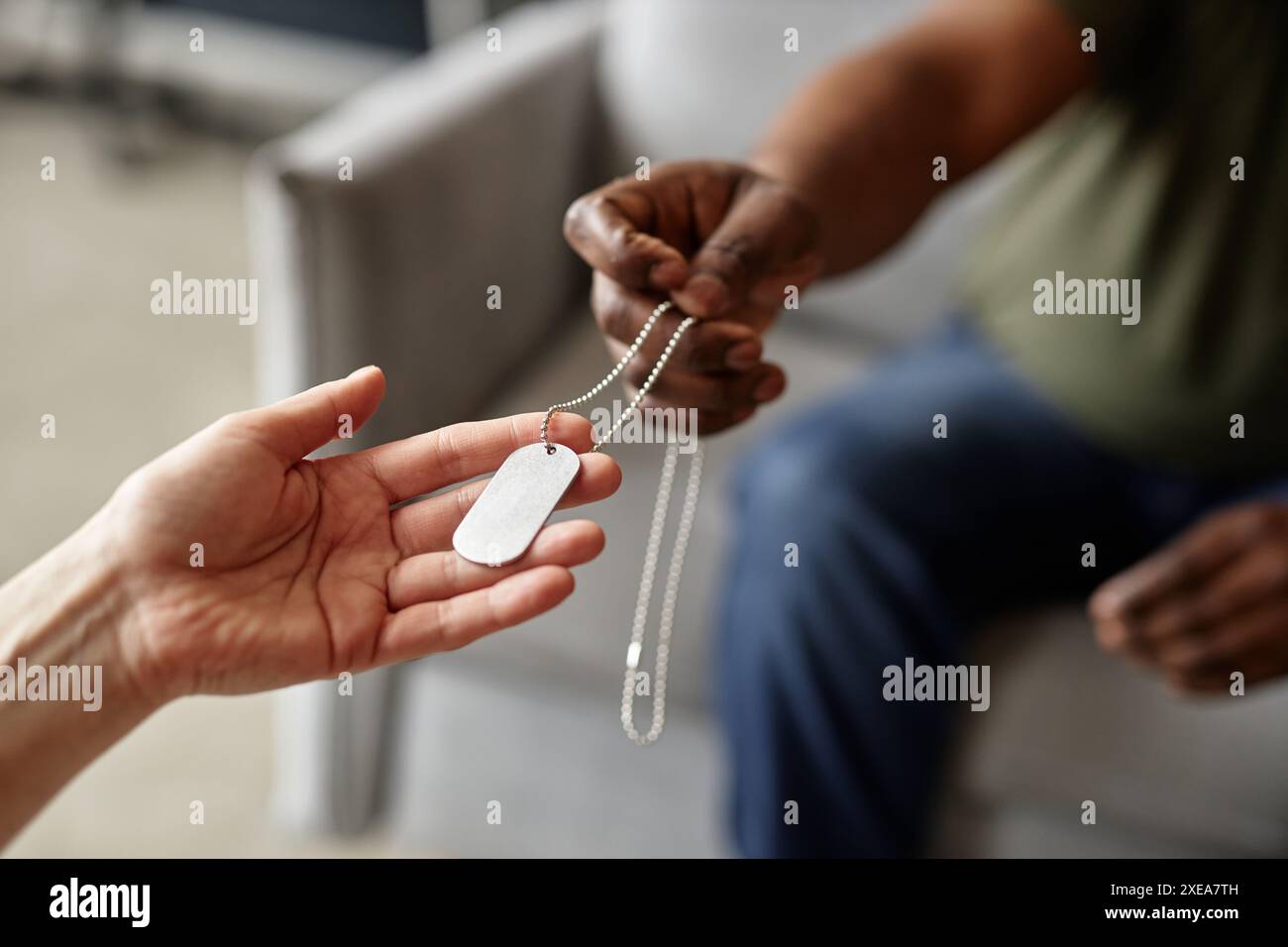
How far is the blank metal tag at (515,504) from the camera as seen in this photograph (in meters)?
0.53

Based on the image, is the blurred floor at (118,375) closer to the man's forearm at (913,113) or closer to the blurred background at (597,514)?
the blurred background at (597,514)

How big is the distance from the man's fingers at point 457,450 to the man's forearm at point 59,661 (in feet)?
0.45

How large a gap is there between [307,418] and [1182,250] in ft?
2.29

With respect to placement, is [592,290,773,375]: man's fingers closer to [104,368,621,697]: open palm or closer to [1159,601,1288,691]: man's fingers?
[104,368,621,697]: open palm

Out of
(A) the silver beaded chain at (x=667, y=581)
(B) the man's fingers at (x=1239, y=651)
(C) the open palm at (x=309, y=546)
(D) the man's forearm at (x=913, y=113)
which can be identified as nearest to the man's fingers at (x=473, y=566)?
(C) the open palm at (x=309, y=546)

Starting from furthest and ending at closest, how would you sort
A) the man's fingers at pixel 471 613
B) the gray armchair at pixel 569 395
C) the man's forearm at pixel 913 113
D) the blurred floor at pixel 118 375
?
the blurred floor at pixel 118 375 < the gray armchair at pixel 569 395 < the man's forearm at pixel 913 113 < the man's fingers at pixel 471 613

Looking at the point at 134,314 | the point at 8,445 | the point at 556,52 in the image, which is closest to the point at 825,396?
the point at 556,52

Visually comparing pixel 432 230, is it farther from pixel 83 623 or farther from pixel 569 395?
pixel 83 623

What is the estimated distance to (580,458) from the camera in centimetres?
54

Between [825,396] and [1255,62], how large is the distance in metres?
0.45

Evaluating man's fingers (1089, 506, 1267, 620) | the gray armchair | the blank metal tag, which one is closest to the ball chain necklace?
the blank metal tag

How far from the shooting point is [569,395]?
0.71 metres

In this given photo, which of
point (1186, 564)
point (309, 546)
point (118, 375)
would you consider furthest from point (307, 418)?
point (118, 375)
